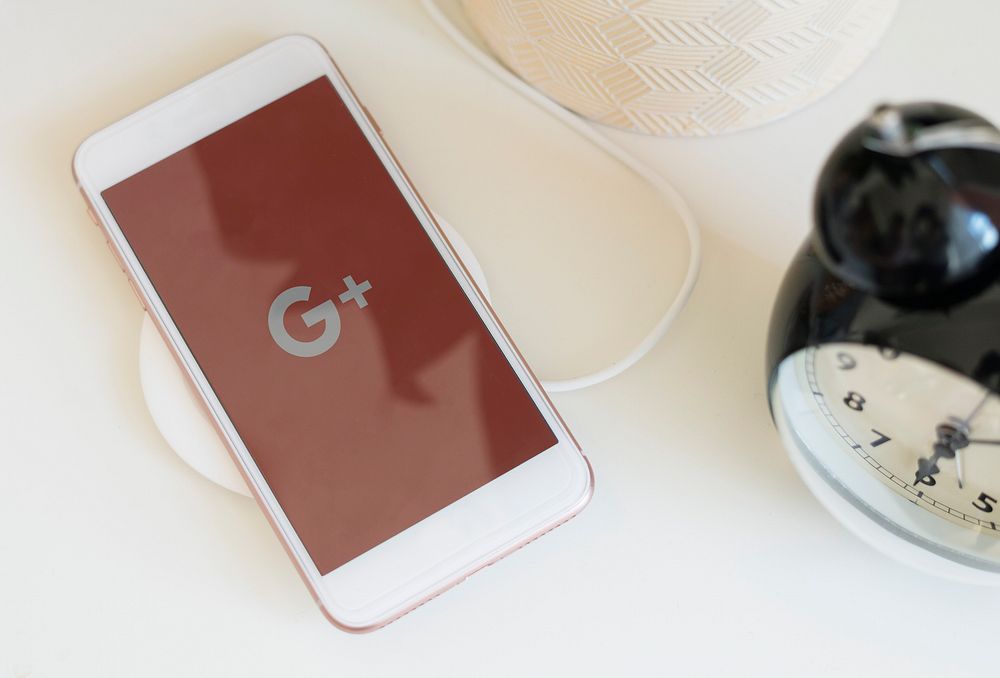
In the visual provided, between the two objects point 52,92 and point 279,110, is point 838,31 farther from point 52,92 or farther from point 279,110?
point 52,92

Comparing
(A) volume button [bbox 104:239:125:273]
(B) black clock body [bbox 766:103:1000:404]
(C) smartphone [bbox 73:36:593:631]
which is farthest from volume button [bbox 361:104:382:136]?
(B) black clock body [bbox 766:103:1000:404]

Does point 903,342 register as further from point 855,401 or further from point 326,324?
point 326,324

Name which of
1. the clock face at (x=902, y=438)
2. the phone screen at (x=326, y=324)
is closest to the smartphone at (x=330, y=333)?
the phone screen at (x=326, y=324)

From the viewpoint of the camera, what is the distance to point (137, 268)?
0.44 m

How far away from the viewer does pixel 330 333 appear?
1.43ft

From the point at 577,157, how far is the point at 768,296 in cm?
12

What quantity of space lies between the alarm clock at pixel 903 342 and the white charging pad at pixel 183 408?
167 millimetres

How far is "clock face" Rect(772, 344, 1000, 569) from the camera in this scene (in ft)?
1.07

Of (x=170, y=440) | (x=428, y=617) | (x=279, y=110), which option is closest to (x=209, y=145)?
(x=279, y=110)

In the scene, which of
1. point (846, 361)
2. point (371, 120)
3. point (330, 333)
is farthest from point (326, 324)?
point (846, 361)

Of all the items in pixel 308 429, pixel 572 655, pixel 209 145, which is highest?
pixel 209 145

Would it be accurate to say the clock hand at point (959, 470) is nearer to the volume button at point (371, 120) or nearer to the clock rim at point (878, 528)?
the clock rim at point (878, 528)

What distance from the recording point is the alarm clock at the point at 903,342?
260 mm

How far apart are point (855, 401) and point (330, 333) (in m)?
0.23
